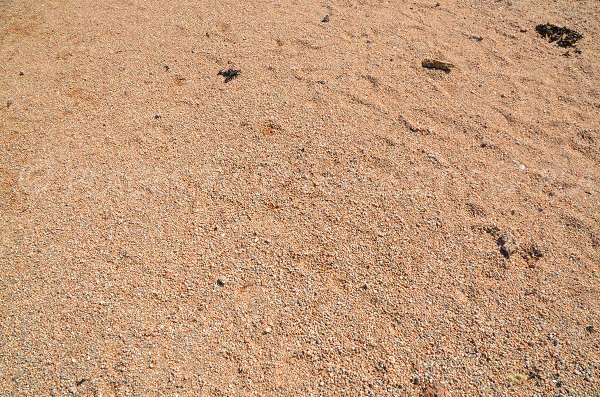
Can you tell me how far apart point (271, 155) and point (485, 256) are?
5.44 feet

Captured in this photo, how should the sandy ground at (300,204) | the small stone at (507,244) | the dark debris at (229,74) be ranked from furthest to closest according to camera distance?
1. the dark debris at (229,74)
2. the small stone at (507,244)
3. the sandy ground at (300,204)

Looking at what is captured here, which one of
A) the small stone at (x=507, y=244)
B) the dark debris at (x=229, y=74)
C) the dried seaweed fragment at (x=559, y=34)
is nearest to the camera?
the small stone at (x=507, y=244)

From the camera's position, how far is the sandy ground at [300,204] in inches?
95.0

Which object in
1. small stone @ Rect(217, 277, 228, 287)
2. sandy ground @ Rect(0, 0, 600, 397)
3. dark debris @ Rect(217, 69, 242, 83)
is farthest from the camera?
dark debris @ Rect(217, 69, 242, 83)

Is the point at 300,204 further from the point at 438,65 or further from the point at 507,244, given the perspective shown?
the point at 438,65

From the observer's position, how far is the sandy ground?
7.92ft

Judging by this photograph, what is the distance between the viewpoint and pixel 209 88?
382cm

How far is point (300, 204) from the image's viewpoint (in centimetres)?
305

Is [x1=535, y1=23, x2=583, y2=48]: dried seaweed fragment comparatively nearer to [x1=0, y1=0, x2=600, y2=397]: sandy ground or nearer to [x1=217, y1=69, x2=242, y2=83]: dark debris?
[x1=0, y1=0, x2=600, y2=397]: sandy ground

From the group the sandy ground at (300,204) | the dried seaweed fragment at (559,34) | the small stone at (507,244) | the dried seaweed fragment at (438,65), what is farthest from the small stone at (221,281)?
the dried seaweed fragment at (559,34)

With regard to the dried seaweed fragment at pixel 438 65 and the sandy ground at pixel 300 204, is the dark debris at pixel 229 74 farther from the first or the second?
the dried seaweed fragment at pixel 438 65

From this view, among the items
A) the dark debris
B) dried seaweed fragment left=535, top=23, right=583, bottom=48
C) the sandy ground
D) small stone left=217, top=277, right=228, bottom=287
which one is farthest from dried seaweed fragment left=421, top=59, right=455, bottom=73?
small stone left=217, top=277, right=228, bottom=287

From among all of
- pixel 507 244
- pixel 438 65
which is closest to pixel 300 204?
pixel 507 244

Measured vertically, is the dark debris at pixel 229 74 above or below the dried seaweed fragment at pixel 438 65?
below
